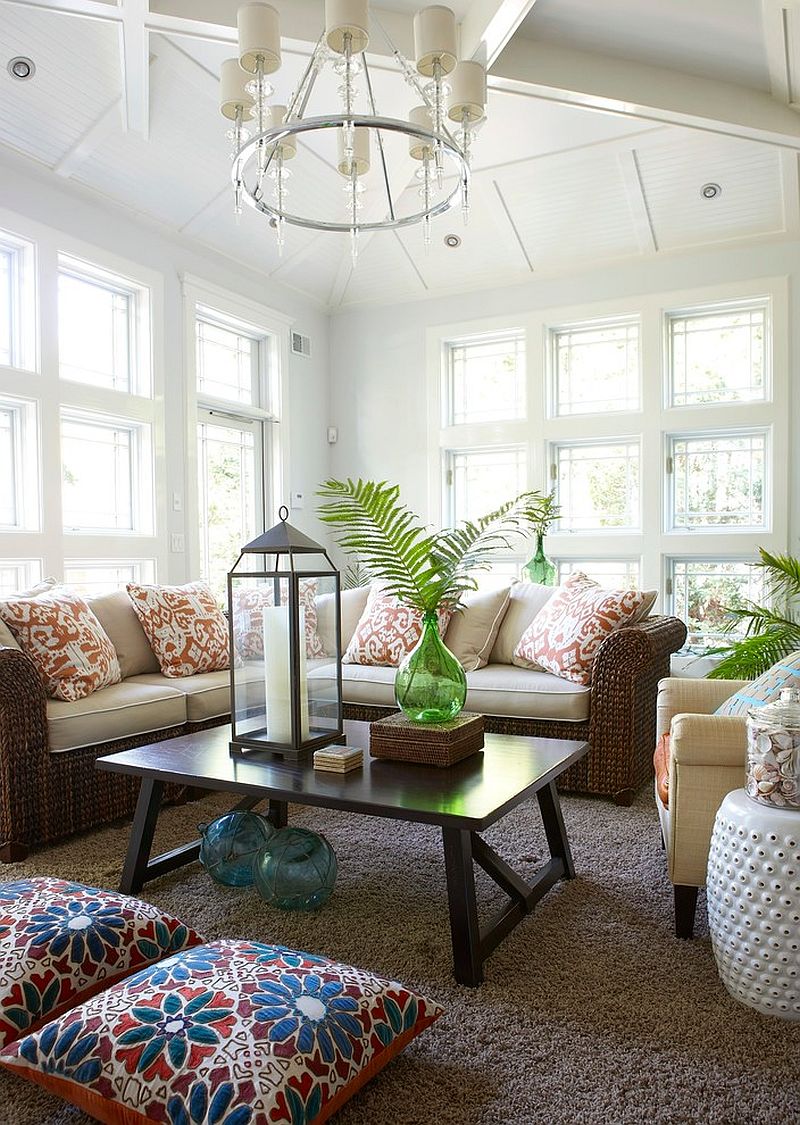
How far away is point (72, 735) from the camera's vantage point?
9.49 ft

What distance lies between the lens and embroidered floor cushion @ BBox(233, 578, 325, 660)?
7.84 feet

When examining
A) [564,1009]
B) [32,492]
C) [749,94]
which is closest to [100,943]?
[564,1009]

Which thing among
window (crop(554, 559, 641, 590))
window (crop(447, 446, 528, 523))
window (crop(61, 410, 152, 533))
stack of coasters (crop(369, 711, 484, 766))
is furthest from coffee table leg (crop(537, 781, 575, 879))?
window (crop(447, 446, 528, 523))

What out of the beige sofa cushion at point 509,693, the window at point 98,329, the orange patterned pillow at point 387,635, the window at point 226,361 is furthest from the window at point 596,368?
the window at point 98,329

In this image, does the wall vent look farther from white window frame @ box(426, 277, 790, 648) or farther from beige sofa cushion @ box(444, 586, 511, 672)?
beige sofa cushion @ box(444, 586, 511, 672)

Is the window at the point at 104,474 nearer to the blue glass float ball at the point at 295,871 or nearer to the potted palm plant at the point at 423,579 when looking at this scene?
the potted palm plant at the point at 423,579

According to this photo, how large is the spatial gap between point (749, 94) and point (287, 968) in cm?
434

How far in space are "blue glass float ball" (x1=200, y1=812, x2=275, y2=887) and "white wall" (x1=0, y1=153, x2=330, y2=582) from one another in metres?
2.87

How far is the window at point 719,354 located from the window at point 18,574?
3892 mm

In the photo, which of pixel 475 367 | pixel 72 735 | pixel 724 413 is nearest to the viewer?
pixel 72 735

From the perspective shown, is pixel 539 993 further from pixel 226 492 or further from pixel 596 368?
pixel 596 368

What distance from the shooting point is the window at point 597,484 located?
223 inches

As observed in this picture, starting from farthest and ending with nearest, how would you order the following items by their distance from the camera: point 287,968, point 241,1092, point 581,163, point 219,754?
point 581,163 < point 219,754 < point 287,968 < point 241,1092

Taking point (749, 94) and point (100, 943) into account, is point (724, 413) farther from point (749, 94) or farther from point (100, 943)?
point (100, 943)
